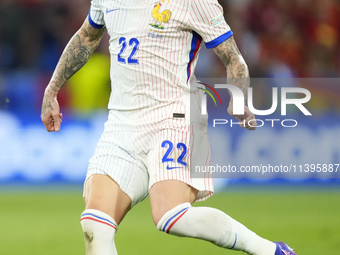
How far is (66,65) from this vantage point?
2.60 m

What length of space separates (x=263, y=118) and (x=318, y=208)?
1422mm

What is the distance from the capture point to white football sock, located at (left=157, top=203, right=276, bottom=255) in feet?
6.44

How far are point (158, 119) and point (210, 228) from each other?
0.56m

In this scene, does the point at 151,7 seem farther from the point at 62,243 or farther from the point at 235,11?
the point at 235,11

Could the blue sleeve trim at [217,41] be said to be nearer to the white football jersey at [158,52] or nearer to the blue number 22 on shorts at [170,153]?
the white football jersey at [158,52]

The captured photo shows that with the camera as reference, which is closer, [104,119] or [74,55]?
[74,55]

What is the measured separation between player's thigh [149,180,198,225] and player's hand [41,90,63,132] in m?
0.76

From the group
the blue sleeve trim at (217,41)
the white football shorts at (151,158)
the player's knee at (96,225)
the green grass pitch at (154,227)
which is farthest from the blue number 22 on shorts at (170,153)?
the green grass pitch at (154,227)

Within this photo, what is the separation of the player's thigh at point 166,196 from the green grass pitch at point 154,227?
1.25 meters

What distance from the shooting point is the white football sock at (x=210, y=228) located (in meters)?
1.96

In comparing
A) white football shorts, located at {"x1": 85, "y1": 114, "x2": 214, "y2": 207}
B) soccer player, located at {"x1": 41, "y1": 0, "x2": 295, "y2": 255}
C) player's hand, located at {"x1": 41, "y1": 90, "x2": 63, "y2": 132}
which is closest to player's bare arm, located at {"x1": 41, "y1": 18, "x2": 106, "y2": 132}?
player's hand, located at {"x1": 41, "y1": 90, "x2": 63, "y2": 132}

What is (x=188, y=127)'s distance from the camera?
2207mm

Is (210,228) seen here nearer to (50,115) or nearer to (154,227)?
(50,115)

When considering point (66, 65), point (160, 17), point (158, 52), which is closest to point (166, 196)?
point (158, 52)
